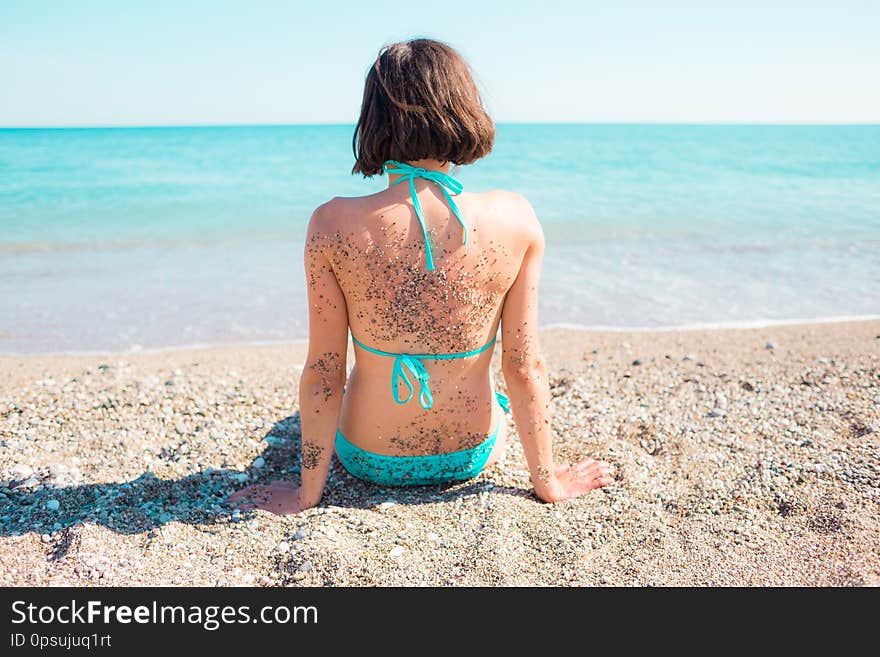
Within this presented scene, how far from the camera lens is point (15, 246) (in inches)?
365

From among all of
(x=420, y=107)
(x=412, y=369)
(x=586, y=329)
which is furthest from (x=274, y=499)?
(x=586, y=329)

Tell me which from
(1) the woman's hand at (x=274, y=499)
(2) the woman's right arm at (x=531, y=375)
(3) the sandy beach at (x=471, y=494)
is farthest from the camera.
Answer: (1) the woman's hand at (x=274, y=499)

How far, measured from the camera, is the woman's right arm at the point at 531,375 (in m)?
2.40

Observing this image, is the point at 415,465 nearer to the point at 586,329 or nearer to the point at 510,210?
the point at 510,210

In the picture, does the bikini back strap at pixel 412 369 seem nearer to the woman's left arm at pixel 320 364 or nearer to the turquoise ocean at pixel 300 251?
the woman's left arm at pixel 320 364

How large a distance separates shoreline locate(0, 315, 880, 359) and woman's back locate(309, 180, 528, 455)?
2.91 m

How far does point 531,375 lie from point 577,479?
0.56 metres

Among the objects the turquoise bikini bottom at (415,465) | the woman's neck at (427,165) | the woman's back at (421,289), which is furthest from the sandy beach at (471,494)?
the woman's neck at (427,165)

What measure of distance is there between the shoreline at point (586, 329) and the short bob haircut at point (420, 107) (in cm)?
340

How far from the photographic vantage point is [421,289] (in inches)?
90.5

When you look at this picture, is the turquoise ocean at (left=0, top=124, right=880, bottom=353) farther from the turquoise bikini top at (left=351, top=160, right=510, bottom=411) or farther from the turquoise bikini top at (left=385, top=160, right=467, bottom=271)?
the turquoise bikini top at (left=385, top=160, right=467, bottom=271)

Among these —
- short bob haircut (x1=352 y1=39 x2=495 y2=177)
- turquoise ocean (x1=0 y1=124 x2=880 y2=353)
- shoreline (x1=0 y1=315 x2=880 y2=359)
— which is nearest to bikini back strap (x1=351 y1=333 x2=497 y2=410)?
short bob haircut (x1=352 y1=39 x2=495 y2=177)

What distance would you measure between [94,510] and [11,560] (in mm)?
326

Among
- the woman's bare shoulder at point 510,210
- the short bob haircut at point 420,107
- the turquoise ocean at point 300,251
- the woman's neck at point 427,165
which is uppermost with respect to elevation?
the short bob haircut at point 420,107
